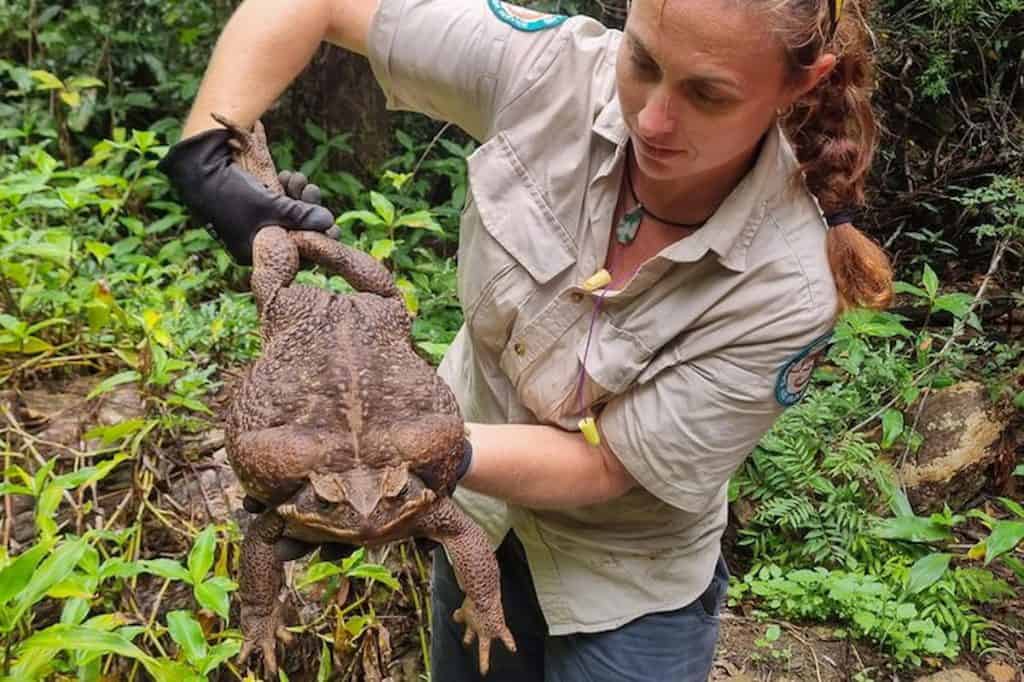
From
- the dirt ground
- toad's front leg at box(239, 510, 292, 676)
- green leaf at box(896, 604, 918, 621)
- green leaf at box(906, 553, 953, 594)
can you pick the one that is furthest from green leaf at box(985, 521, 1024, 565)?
toad's front leg at box(239, 510, 292, 676)

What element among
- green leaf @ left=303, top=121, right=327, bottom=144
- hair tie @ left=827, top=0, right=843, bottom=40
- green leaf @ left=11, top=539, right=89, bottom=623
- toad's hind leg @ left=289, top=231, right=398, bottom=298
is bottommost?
green leaf @ left=303, top=121, right=327, bottom=144

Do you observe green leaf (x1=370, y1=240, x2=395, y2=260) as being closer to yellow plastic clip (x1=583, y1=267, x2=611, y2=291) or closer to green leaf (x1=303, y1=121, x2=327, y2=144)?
yellow plastic clip (x1=583, y1=267, x2=611, y2=291)

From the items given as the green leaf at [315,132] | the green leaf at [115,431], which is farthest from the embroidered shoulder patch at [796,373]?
the green leaf at [315,132]

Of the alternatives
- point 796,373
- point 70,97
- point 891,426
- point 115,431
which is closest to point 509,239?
point 796,373

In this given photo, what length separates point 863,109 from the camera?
197 cm

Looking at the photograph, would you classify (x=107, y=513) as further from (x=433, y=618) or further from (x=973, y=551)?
(x=973, y=551)

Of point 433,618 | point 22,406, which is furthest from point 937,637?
point 22,406

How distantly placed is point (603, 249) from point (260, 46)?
2.96ft

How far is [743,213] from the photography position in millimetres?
1920

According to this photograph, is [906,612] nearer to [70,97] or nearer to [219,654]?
[219,654]

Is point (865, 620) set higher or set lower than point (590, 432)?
lower

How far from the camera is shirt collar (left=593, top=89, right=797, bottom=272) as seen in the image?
6.27 ft

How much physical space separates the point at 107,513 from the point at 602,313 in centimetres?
215

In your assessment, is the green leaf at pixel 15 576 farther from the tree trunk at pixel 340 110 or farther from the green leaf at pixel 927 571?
the tree trunk at pixel 340 110
